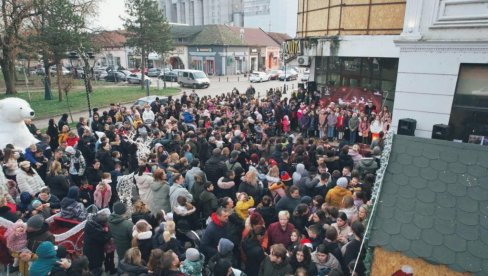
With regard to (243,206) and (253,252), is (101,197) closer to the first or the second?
(243,206)

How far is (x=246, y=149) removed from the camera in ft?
31.4

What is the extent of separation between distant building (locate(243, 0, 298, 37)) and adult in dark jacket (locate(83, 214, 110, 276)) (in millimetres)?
67283

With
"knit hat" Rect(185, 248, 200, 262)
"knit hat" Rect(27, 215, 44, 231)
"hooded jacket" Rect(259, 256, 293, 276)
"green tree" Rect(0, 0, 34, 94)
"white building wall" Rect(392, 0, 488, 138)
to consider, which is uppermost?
"green tree" Rect(0, 0, 34, 94)

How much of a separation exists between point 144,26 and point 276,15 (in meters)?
42.1

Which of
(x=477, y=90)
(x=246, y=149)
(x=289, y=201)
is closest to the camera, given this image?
(x=289, y=201)

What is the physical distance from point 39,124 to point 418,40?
60.8 feet

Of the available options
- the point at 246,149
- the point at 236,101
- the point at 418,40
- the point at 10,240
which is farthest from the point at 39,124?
the point at 418,40

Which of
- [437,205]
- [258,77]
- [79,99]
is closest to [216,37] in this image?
[258,77]

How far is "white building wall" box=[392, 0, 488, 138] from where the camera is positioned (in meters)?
7.03

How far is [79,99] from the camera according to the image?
84.4ft

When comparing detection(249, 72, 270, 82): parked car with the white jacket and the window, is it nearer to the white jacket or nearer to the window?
the window

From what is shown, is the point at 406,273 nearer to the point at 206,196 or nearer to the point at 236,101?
the point at 206,196

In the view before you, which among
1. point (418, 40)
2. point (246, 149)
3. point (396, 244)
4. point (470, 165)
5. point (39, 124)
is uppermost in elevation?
point (418, 40)

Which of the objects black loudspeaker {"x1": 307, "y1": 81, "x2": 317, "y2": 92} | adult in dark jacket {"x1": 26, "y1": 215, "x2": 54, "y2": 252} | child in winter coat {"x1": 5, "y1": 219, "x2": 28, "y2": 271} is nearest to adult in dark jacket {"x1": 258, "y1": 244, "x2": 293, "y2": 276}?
adult in dark jacket {"x1": 26, "y1": 215, "x2": 54, "y2": 252}
